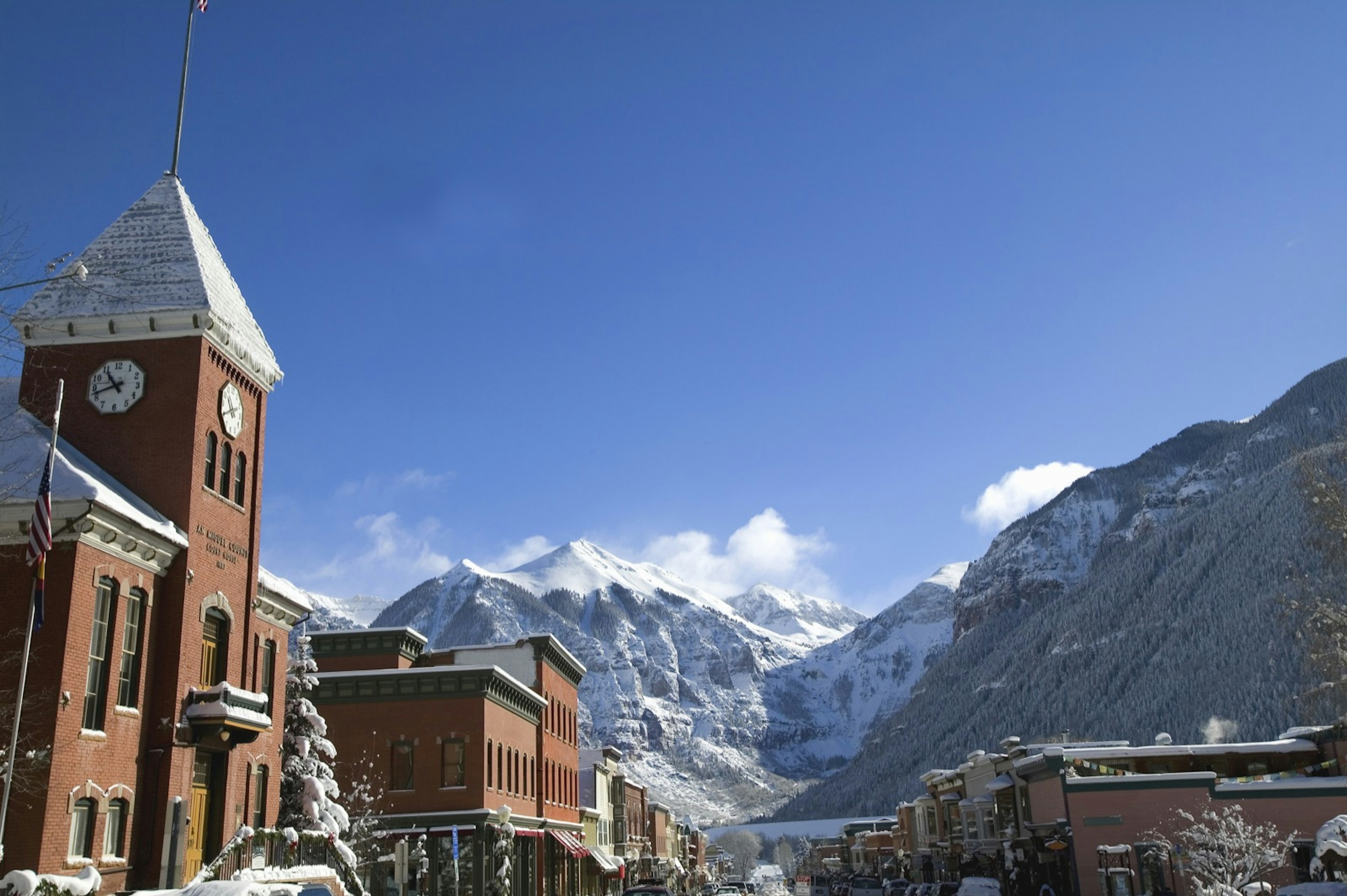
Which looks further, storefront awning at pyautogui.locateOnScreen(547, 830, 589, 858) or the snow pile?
storefront awning at pyautogui.locateOnScreen(547, 830, 589, 858)

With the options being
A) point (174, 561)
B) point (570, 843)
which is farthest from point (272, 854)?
point (570, 843)

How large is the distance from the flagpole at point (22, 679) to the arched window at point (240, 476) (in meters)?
7.34

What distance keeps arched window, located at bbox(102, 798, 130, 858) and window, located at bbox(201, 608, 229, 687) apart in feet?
12.8

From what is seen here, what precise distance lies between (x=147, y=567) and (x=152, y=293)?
707 cm

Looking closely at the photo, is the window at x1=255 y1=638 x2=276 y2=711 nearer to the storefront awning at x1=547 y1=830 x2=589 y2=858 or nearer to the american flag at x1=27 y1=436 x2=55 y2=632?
the american flag at x1=27 y1=436 x2=55 y2=632

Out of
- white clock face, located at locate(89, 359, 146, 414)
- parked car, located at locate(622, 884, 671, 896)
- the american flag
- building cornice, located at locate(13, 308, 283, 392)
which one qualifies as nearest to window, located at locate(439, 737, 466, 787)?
parked car, located at locate(622, 884, 671, 896)

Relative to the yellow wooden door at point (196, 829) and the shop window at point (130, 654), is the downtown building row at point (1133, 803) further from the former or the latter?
the shop window at point (130, 654)

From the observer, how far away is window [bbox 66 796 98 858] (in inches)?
857

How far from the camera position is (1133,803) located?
4450 cm

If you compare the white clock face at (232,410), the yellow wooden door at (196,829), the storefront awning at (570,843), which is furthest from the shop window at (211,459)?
the storefront awning at (570,843)

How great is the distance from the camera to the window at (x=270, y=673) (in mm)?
31547

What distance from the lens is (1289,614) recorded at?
1217 inches

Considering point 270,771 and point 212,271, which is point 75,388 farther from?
point 270,771

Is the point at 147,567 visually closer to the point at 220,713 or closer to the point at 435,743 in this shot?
the point at 220,713
